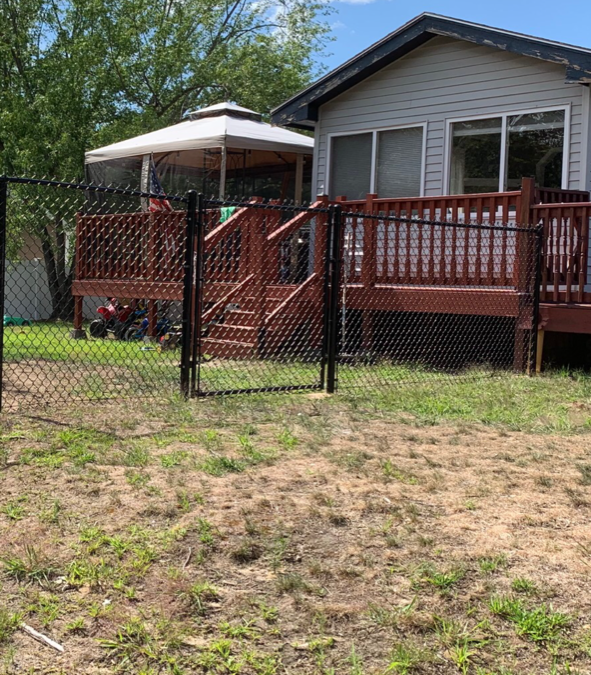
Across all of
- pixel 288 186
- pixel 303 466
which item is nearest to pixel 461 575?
pixel 303 466

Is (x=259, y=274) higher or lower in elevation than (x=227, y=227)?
lower

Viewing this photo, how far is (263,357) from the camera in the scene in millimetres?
9203

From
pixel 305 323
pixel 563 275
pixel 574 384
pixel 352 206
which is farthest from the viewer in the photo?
pixel 352 206

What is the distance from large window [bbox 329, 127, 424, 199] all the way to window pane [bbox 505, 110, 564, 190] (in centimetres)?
136

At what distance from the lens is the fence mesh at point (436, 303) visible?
884cm

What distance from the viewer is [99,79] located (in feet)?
63.2

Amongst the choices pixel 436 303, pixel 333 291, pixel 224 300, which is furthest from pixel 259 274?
pixel 333 291

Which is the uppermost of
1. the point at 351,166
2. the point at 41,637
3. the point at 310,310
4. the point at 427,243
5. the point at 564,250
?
the point at 351,166

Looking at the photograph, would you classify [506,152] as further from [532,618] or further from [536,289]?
[532,618]

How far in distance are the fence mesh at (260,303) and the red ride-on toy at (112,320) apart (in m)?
2.18

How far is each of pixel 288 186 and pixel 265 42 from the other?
377 inches

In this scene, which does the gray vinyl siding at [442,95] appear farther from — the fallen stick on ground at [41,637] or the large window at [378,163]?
the fallen stick on ground at [41,637]

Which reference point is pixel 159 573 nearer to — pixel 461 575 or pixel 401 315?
pixel 461 575

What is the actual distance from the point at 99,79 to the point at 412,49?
10.0 metres
